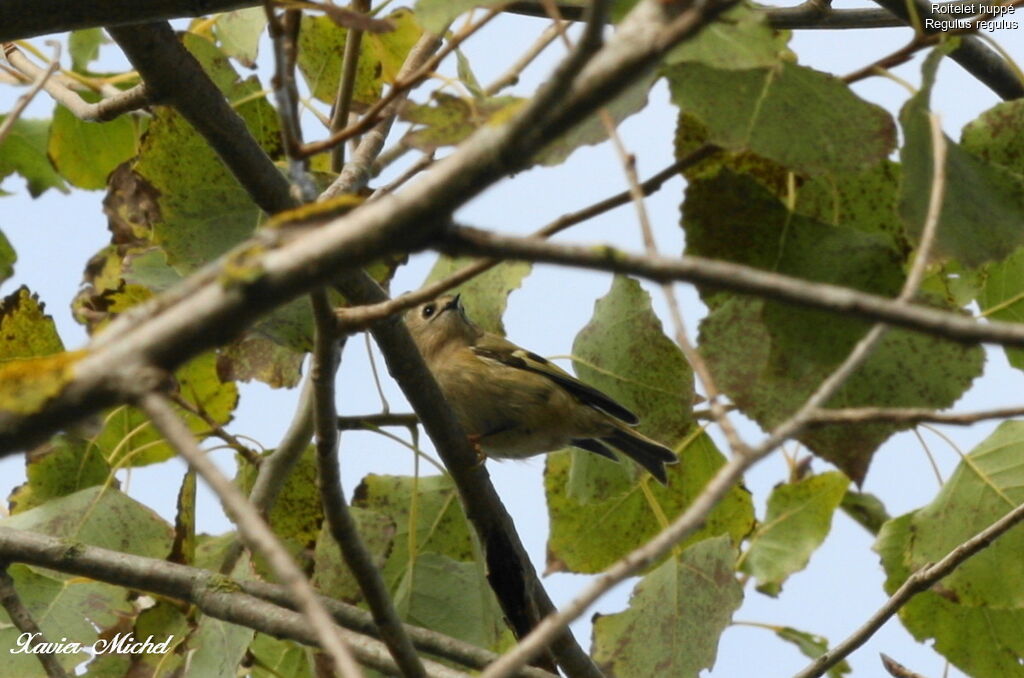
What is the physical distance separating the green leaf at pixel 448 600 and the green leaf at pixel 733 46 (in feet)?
5.99

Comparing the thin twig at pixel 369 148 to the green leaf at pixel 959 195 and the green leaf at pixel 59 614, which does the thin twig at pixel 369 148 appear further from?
the green leaf at pixel 59 614

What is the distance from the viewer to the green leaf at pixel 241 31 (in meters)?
3.39

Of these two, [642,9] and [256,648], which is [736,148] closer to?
[642,9]

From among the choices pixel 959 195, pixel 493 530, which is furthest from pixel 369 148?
pixel 959 195

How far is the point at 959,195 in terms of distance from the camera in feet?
6.01

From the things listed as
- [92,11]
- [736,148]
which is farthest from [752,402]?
[92,11]

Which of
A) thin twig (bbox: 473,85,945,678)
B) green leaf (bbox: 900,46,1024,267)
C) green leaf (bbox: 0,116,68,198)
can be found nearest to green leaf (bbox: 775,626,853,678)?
green leaf (bbox: 900,46,1024,267)

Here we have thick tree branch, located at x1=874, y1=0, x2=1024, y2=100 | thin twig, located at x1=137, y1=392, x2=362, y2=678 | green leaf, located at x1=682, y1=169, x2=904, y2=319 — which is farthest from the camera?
thick tree branch, located at x1=874, y1=0, x2=1024, y2=100

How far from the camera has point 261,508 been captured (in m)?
3.18

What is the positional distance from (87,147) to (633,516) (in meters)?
2.07

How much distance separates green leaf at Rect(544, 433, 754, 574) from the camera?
10.8ft

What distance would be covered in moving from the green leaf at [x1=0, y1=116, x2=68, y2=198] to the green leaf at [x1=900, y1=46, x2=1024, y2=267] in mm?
3114

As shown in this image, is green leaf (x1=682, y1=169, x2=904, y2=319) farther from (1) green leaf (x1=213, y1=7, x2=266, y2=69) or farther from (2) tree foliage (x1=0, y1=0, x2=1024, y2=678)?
(1) green leaf (x1=213, y1=7, x2=266, y2=69)

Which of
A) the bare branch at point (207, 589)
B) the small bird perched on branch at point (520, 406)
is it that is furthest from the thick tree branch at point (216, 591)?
the small bird perched on branch at point (520, 406)
